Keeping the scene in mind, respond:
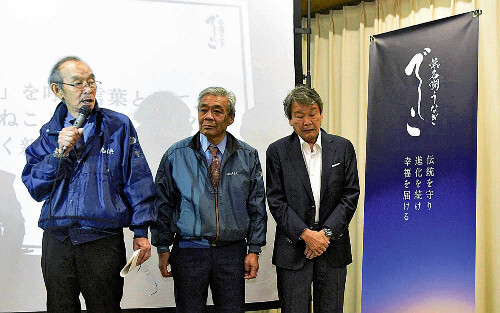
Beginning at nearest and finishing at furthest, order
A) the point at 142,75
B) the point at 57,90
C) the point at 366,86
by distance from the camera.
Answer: the point at 57,90 → the point at 142,75 → the point at 366,86

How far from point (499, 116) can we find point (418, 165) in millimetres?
704

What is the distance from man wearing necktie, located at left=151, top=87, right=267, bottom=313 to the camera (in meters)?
2.48

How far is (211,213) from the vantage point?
2498mm

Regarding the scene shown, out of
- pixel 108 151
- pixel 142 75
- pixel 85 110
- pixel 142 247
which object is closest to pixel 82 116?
pixel 85 110

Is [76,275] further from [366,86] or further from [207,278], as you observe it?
[366,86]

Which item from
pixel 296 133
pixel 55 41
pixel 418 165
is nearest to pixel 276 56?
pixel 296 133

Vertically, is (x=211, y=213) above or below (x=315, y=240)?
above

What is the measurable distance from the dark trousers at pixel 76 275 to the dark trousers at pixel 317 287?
839 mm

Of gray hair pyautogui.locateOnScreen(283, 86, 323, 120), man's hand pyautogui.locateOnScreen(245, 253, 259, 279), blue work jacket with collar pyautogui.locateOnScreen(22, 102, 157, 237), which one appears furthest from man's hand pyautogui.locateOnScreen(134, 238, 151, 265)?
gray hair pyautogui.locateOnScreen(283, 86, 323, 120)

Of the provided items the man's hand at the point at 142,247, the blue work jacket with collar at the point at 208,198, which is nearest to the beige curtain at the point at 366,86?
the blue work jacket with collar at the point at 208,198

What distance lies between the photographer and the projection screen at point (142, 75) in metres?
2.82

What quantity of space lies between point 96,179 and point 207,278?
2.28 ft

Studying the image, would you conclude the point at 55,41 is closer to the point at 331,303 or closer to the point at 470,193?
the point at 331,303

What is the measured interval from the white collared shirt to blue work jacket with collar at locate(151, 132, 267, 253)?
252 millimetres
